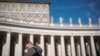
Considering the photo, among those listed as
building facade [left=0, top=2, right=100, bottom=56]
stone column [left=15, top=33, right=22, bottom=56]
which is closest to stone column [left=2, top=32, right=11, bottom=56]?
building facade [left=0, top=2, right=100, bottom=56]

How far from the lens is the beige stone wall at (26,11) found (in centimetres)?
6147

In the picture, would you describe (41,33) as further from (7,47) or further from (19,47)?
(7,47)

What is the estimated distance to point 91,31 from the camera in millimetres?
55188

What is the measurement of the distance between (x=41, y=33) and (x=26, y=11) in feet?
53.1

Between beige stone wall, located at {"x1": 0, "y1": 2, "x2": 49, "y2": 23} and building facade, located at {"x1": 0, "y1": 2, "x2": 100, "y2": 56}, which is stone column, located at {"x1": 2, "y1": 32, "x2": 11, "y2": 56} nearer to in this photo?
building facade, located at {"x1": 0, "y1": 2, "x2": 100, "y2": 56}

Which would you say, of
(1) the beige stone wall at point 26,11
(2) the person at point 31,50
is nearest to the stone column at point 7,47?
(1) the beige stone wall at point 26,11

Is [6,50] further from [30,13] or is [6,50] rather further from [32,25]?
[30,13]

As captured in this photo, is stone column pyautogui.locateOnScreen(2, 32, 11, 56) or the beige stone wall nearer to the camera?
stone column pyautogui.locateOnScreen(2, 32, 11, 56)

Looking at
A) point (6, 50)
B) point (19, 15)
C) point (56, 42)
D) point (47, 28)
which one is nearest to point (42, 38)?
point (47, 28)

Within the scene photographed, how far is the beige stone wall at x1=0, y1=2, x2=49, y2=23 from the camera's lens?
61.5 meters

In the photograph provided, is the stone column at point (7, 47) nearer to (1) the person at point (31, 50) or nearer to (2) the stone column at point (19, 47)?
(2) the stone column at point (19, 47)

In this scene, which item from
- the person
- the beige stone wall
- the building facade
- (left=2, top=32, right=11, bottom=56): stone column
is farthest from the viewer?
the beige stone wall

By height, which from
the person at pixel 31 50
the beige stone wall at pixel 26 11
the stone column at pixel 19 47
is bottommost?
the stone column at pixel 19 47

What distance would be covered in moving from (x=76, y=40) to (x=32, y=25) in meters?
18.6
